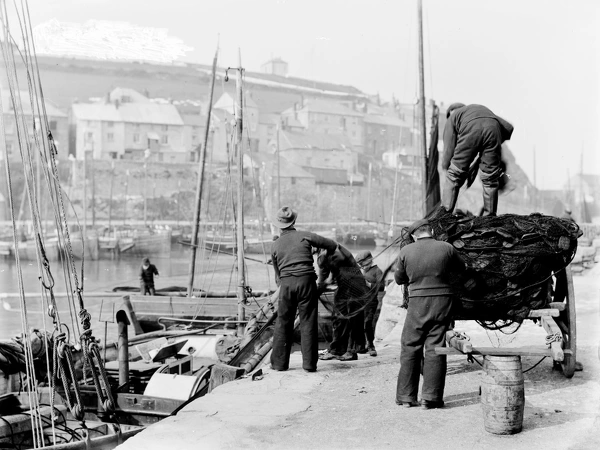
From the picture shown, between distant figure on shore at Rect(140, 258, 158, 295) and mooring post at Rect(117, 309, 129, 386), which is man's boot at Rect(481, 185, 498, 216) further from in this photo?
distant figure on shore at Rect(140, 258, 158, 295)

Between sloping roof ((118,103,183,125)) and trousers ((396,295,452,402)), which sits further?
sloping roof ((118,103,183,125))

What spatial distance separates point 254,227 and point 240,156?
66.6 m

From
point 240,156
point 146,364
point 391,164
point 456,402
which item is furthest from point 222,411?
point 391,164

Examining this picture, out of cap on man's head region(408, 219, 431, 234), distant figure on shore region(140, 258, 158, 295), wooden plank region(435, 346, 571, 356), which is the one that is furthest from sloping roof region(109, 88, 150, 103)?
wooden plank region(435, 346, 571, 356)

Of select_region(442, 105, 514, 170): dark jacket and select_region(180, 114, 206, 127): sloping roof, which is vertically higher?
select_region(180, 114, 206, 127): sloping roof

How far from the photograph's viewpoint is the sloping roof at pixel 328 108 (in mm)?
128250

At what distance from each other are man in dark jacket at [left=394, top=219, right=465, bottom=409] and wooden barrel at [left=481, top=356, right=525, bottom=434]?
0.72m

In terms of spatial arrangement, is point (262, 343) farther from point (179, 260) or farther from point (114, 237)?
point (114, 237)

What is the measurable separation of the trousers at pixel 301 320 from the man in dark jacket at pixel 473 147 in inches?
65.3

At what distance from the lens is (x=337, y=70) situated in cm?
15188

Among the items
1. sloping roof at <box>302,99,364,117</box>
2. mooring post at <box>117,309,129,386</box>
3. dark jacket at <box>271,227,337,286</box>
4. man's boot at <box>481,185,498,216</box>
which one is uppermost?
sloping roof at <box>302,99,364,117</box>

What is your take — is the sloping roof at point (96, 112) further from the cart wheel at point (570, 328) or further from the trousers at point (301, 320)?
the cart wheel at point (570, 328)

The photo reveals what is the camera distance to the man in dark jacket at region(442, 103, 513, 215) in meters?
7.45

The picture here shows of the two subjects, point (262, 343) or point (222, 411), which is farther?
point (262, 343)
